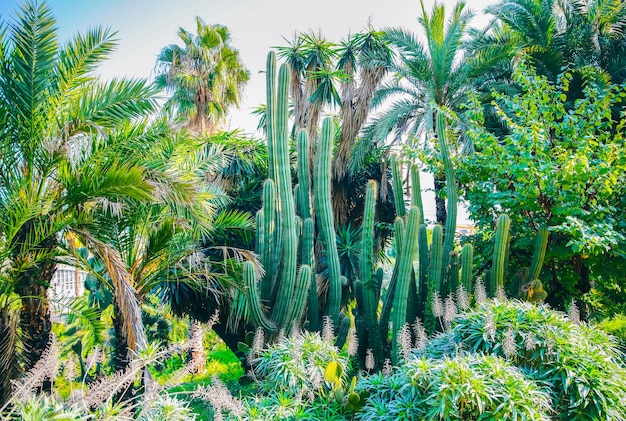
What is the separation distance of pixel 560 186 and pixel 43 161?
7.02 meters

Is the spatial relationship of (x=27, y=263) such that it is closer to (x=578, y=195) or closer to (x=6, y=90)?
(x=6, y=90)

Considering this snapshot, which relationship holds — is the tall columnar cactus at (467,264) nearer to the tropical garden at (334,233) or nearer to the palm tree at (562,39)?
the tropical garden at (334,233)

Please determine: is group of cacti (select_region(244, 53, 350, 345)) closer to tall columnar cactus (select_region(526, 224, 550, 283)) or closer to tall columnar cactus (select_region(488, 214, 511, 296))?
tall columnar cactus (select_region(488, 214, 511, 296))

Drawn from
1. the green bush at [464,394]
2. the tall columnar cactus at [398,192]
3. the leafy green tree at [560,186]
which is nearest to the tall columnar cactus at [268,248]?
the tall columnar cactus at [398,192]

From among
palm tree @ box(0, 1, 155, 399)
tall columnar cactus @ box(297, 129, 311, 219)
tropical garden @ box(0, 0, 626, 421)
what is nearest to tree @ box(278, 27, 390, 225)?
tropical garden @ box(0, 0, 626, 421)

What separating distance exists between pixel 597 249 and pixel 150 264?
245 inches

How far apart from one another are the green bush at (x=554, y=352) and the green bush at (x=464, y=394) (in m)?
0.23

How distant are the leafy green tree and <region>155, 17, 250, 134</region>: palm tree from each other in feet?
29.4

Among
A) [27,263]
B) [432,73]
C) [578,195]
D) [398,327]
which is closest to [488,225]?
[578,195]

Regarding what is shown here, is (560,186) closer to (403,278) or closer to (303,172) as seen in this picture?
(403,278)

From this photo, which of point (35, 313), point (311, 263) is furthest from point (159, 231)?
point (311, 263)

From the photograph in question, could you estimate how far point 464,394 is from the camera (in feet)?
13.0

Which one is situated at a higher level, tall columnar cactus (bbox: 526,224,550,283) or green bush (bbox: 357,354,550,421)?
tall columnar cactus (bbox: 526,224,550,283)

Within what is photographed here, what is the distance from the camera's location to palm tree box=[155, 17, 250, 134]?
15.0 metres
